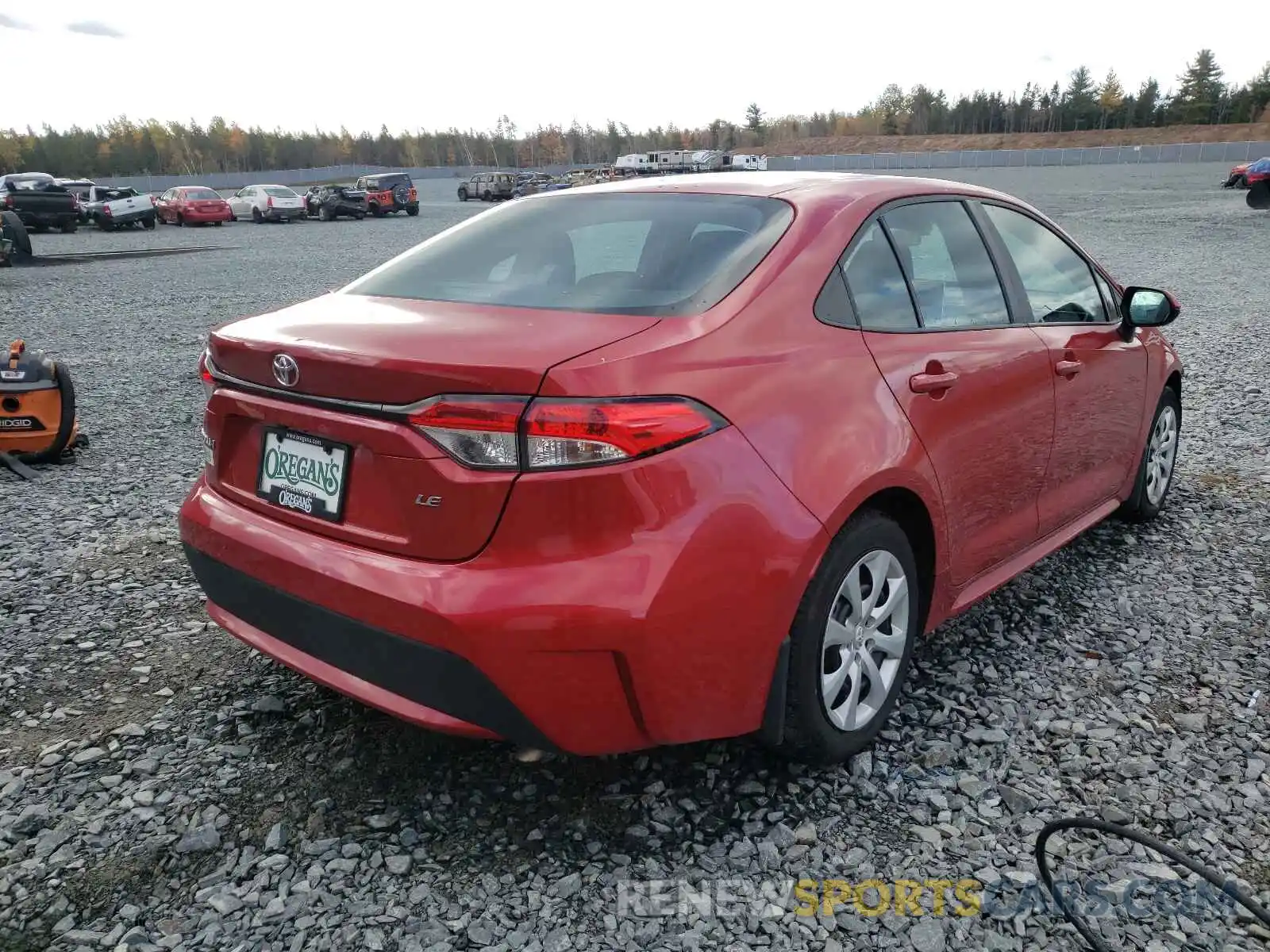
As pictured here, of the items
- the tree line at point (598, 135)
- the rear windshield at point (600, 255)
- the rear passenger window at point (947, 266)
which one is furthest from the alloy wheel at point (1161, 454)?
the tree line at point (598, 135)

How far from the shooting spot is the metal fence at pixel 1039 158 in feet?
189

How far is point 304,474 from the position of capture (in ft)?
7.93

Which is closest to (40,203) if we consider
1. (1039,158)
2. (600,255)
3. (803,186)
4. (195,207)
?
(195,207)

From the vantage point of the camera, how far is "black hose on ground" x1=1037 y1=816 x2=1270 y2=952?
2123 mm

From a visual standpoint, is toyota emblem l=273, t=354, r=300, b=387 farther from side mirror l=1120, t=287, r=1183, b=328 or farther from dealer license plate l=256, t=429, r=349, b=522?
side mirror l=1120, t=287, r=1183, b=328

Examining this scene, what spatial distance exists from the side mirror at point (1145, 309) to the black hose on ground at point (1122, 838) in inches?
88.7

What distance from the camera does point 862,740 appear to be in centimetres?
275

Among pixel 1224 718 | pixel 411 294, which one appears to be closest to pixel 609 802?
pixel 411 294

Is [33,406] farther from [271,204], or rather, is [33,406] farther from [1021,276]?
[271,204]

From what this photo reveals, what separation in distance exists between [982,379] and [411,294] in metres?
1.75

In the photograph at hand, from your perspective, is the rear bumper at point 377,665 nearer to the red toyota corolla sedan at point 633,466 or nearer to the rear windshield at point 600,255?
the red toyota corolla sedan at point 633,466

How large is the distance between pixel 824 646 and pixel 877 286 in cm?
105

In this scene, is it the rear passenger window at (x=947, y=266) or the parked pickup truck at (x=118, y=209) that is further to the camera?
the parked pickup truck at (x=118, y=209)

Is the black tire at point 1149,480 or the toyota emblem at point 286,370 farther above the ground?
the toyota emblem at point 286,370
